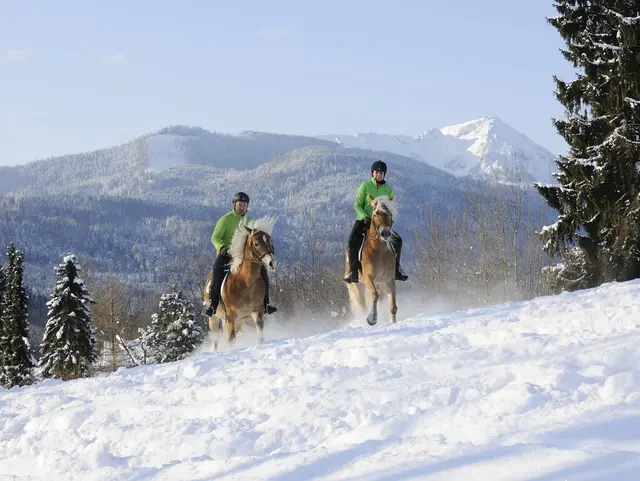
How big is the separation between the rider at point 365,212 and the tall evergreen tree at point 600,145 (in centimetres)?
677

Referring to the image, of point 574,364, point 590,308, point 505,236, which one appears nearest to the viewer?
point 574,364

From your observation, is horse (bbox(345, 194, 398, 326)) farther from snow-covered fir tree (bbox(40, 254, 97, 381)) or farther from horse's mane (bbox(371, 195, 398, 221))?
snow-covered fir tree (bbox(40, 254, 97, 381))

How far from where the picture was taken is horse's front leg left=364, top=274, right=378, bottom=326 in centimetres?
1442

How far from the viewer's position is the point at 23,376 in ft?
125

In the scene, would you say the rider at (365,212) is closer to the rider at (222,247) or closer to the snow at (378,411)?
the rider at (222,247)

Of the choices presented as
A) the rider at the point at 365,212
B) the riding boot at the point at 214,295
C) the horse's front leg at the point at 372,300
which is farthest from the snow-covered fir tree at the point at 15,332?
the horse's front leg at the point at 372,300

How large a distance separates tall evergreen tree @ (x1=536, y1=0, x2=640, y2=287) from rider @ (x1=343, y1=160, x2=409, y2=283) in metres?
6.77

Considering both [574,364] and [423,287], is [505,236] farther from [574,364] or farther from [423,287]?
[574,364]

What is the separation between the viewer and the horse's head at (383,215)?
45.6 feet

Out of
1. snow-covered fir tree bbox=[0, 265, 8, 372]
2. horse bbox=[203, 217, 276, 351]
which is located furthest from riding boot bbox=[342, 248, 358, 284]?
snow-covered fir tree bbox=[0, 265, 8, 372]

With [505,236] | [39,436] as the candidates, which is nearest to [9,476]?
[39,436]

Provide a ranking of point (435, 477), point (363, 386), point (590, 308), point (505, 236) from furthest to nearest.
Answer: point (505, 236), point (590, 308), point (363, 386), point (435, 477)

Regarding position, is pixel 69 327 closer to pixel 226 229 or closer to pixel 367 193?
pixel 226 229

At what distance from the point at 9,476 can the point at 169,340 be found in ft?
126
